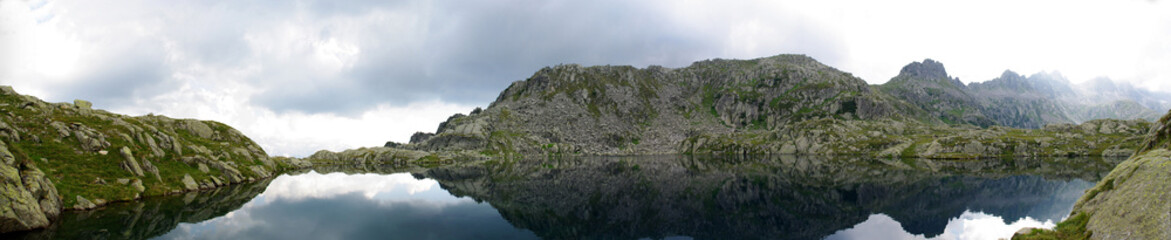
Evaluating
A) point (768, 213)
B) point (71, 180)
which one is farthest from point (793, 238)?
point (71, 180)

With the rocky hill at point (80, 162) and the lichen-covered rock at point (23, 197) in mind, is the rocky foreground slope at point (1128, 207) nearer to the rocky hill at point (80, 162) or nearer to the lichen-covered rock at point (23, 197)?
the lichen-covered rock at point (23, 197)

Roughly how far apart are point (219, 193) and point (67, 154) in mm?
13661

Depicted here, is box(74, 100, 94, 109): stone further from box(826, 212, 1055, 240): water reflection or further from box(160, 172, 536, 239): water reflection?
box(826, 212, 1055, 240): water reflection

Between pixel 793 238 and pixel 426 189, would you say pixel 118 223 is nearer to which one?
pixel 426 189

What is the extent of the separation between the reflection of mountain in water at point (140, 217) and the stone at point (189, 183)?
4250 mm

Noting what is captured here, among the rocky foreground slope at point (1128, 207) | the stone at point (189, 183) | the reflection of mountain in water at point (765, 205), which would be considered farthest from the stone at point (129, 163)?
the rocky foreground slope at point (1128, 207)

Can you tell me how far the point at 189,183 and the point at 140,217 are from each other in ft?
83.6

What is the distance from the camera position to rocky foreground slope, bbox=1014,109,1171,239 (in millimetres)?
13344

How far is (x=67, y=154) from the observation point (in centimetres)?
4491

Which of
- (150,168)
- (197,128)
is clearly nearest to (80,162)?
(150,168)

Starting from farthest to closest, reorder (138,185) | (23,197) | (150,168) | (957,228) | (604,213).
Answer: (150,168)
(138,185)
(604,213)
(957,228)
(23,197)

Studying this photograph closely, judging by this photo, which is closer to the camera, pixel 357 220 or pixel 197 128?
pixel 357 220

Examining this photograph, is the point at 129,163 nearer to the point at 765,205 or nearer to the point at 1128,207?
the point at 765,205

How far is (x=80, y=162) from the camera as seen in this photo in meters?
44.8
